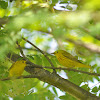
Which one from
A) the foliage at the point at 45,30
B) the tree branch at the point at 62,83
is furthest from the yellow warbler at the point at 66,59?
the tree branch at the point at 62,83

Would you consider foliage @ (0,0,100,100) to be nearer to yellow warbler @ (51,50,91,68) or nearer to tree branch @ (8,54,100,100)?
tree branch @ (8,54,100,100)

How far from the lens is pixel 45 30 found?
4.94 ft

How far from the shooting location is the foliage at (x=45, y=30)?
0.80m

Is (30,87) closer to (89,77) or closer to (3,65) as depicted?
(3,65)

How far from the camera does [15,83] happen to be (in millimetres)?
2271

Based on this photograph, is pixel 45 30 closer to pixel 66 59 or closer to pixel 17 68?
pixel 17 68

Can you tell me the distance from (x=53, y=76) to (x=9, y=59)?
2.04 ft

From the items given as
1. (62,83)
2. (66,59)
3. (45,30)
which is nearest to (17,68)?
(62,83)

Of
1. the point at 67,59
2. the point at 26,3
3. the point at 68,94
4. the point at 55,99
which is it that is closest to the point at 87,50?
the point at 67,59

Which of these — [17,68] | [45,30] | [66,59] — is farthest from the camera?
[66,59]

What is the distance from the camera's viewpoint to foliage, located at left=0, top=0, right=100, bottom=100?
2.64ft

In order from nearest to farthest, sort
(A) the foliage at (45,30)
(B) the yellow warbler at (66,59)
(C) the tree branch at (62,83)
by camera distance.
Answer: (A) the foliage at (45,30), (C) the tree branch at (62,83), (B) the yellow warbler at (66,59)

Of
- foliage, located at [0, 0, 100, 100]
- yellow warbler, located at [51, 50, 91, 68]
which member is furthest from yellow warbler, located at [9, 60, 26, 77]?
yellow warbler, located at [51, 50, 91, 68]

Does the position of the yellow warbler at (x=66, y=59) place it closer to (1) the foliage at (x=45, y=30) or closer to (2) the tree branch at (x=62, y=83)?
(1) the foliage at (x=45, y=30)
